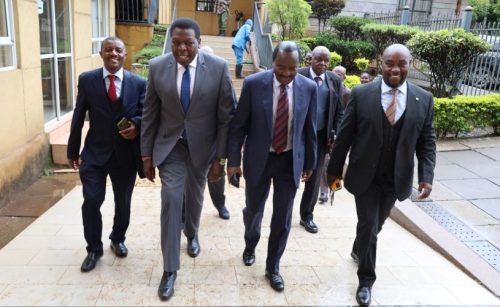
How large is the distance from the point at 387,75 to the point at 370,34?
32.7ft

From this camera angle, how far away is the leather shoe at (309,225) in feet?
15.3

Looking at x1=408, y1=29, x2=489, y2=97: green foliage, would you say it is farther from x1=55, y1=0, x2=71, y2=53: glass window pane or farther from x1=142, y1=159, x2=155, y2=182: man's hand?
x1=142, y1=159, x2=155, y2=182: man's hand

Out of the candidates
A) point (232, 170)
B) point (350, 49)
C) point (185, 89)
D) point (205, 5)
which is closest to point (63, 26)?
point (185, 89)

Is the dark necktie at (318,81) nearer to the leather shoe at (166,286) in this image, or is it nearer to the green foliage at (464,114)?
the leather shoe at (166,286)

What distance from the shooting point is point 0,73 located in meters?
4.99

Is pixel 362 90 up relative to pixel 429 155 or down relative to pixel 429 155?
up

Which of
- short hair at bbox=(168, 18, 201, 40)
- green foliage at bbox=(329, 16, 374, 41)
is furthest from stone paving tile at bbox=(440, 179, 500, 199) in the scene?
green foliage at bbox=(329, 16, 374, 41)

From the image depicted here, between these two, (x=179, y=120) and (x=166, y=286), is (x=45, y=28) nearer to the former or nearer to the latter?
(x=179, y=120)

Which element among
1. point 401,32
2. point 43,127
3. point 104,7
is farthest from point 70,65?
point 401,32

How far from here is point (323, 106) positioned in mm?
4410

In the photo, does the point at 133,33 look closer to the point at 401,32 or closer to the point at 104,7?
the point at 104,7

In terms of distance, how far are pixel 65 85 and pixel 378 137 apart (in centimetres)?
621

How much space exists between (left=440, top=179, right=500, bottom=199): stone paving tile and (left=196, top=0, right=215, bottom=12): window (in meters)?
16.6

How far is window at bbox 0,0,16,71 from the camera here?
5164 millimetres
